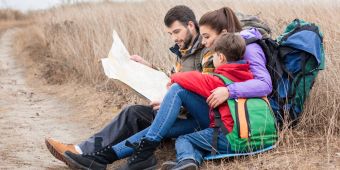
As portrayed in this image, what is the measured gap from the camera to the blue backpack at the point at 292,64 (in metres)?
3.21

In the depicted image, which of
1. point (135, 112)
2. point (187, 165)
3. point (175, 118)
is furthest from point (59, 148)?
point (187, 165)

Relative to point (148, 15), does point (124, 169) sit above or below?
below

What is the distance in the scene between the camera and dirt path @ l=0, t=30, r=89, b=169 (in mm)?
4000

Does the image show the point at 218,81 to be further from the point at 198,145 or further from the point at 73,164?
the point at 73,164

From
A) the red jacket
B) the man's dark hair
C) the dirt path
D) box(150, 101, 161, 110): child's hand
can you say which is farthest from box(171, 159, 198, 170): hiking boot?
the dirt path

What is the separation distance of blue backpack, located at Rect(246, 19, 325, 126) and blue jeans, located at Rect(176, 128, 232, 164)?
1.52 ft

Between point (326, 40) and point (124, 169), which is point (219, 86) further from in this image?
point (326, 40)

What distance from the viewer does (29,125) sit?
5.46 metres

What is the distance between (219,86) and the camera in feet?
10.2

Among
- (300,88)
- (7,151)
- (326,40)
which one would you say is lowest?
(7,151)

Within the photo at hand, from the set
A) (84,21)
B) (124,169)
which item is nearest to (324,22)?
(124,169)

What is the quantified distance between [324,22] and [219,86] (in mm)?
1778

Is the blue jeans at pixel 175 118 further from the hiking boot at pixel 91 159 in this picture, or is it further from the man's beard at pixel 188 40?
the man's beard at pixel 188 40

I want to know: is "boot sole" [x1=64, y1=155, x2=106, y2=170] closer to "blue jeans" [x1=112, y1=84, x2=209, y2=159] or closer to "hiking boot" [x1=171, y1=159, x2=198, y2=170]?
"blue jeans" [x1=112, y1=84, x2=209, y2=159]
